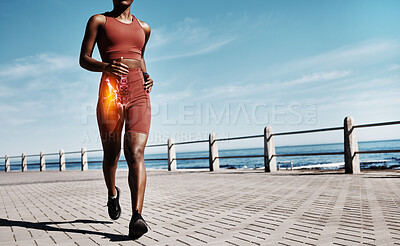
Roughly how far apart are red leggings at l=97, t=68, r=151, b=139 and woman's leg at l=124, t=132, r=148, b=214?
68mm

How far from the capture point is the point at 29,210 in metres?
4.59

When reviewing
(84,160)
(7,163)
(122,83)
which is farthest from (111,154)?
(7,163)

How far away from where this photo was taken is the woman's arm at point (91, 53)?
2.90 meters

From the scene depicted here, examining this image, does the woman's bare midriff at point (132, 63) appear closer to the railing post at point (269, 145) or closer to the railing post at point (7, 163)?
the railing post at point (269, 145)

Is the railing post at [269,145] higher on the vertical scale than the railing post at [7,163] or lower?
higher

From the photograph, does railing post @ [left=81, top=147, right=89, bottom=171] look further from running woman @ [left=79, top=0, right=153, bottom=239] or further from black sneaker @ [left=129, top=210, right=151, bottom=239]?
black sneaker @ [left=129, top=210, right=151, bottom=239]

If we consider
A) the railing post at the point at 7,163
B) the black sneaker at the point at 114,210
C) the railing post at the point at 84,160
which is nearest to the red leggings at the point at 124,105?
the black sneaker at the point at 114,210

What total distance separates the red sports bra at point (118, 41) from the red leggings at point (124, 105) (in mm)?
157

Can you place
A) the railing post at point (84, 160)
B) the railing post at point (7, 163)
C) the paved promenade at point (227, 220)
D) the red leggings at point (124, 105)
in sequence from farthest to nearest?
the railing post at point (7, 163) → the railing post at point (84, 160) → the red leggings at point (124, 105) → the paved promenade at point (227, 220)

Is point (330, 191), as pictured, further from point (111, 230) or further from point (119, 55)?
point (119, 55)

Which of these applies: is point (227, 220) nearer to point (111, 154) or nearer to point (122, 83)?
point (111, 154)

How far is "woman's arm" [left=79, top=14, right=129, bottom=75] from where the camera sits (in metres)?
2.90

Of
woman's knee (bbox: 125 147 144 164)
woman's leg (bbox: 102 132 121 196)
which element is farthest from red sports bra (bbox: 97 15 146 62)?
woman's knee (bbox: 125 147 144 164)

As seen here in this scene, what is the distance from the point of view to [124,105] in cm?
301
